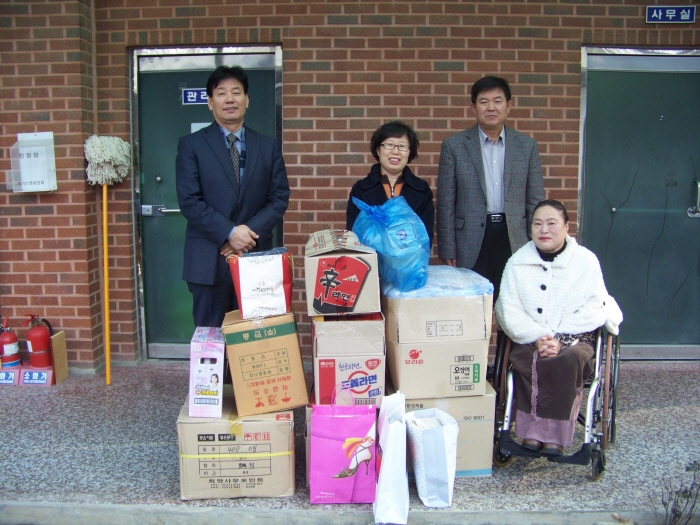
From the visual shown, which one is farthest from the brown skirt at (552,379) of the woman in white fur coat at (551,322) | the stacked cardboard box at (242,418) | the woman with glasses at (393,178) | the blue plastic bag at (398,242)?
the stacked cardboard box at (242,418)

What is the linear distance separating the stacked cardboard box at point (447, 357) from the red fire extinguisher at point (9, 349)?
2829 millimetres

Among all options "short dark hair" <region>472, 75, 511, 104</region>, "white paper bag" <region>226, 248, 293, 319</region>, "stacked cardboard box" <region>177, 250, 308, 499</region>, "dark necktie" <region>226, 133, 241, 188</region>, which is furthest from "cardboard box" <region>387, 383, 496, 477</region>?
"short dark hair" <region>472, 75, 511, 104</region>

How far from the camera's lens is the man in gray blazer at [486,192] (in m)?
3.71

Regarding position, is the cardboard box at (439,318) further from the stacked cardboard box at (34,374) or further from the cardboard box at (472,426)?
the stacked cardboard box at (34,374)

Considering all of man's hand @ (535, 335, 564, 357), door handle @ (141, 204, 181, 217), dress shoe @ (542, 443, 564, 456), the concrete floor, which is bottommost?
the concrete floor

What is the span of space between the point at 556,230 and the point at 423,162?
157cm

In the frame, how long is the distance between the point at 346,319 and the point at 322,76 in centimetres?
219

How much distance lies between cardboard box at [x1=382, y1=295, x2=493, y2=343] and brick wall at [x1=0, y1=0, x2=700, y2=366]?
1738 millimetres

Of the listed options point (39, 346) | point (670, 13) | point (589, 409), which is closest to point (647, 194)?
point (670, 13)

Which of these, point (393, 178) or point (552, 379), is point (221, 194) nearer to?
point (393, 178)

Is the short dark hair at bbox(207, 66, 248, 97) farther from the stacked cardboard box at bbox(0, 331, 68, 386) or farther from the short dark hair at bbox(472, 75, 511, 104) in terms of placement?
the stacked cardboard box at bbox(0, 331, 68, 386)

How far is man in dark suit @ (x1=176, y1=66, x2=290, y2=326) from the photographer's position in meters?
3.32

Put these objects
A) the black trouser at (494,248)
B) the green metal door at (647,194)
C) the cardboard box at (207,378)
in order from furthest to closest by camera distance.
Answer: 1. the green metal door at (647,194)
2. the black trouser at (494,248)
3. the cardboard box at (207,378)

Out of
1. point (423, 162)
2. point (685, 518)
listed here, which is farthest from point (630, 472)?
point (423, 162)
